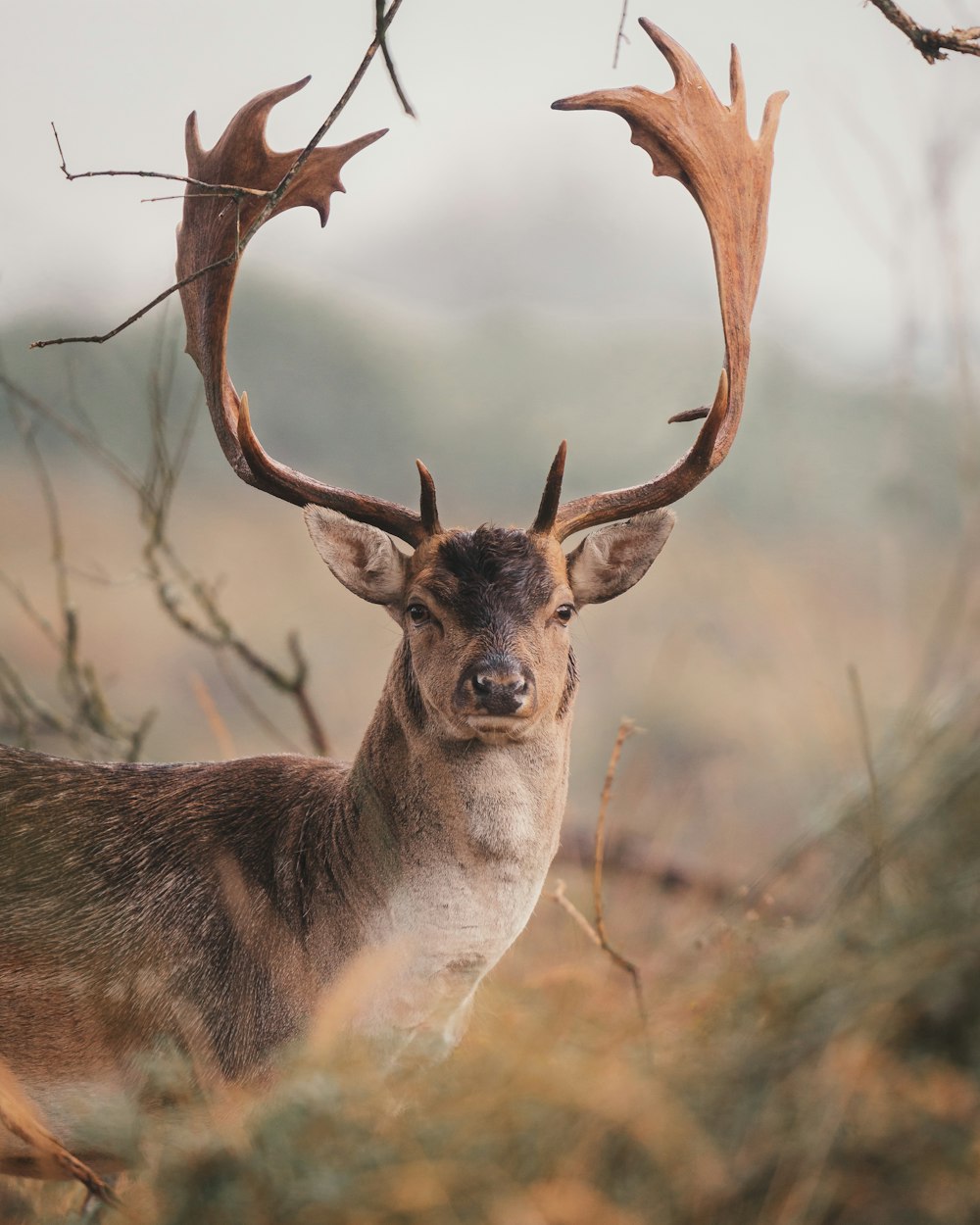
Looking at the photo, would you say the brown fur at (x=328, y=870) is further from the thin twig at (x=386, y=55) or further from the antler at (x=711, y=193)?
the thin twig at (x=386, y=55)

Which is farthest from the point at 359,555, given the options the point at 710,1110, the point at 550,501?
the point at 710,1110

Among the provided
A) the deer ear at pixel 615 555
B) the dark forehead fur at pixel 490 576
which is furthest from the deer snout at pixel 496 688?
the deer ear at pixel 615 555

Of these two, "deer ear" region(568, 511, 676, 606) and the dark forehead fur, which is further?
"deer ear" region(568, 511, 676, 606)

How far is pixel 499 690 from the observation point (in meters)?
3.70

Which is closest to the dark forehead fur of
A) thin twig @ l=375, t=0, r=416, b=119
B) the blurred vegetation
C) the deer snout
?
the deer snout

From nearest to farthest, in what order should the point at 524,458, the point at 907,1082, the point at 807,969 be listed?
1. the point at 907,1082
2. the point at 807,969
3. the point at 524,458

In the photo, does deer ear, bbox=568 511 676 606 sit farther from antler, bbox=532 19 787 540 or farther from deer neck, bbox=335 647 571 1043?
deer neck, bbox=335 647 571 1043

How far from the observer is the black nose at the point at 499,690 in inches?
146

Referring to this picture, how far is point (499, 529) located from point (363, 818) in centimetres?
101

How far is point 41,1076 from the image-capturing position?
12.6ft

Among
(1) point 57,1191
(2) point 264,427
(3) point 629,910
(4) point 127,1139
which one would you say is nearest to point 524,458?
(2) point 264,427

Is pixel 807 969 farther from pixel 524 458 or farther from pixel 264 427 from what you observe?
pixel 524 458

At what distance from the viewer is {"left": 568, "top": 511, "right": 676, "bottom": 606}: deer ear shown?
436 centimetres

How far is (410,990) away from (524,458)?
2899 centimetres
